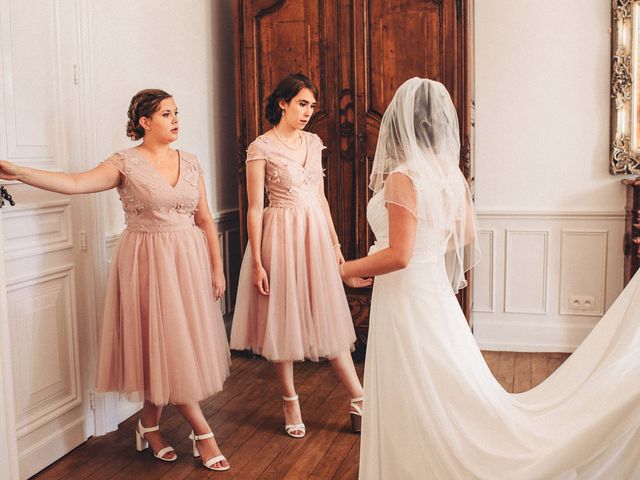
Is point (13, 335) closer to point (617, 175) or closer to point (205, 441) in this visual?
point (205, 441)

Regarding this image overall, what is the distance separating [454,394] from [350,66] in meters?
2.40

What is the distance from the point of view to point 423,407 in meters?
2.25

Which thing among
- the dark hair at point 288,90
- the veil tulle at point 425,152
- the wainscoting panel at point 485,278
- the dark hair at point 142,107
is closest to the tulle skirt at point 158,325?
the dark hair at point 142,107

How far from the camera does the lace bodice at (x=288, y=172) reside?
10.5 ft

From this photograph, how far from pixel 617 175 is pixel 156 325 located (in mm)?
2893

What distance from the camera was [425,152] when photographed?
90.7 inches

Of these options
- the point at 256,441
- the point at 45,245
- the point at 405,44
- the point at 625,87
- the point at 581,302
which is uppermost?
the point at 405,44

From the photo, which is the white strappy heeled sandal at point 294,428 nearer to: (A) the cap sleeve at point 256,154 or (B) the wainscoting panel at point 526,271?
(A) the cap sleeve at point 256,154

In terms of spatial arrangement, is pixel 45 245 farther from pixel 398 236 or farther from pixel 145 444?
pixel 398 236

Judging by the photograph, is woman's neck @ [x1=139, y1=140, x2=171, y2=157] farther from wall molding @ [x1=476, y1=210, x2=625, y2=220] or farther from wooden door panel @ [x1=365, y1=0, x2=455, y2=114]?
wall molding @ [x1=476, y1=210, x2=625, y2=220]

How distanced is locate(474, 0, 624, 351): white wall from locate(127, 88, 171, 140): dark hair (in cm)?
227

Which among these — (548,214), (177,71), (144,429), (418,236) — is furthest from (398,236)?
(548,214)

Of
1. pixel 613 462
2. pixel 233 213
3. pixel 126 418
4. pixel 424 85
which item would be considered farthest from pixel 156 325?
pixel 233 213

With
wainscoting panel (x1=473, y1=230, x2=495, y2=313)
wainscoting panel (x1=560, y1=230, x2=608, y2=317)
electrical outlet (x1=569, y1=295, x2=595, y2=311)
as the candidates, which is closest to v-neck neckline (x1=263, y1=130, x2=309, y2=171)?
wainscoting panel (x1=473, y1=230, x2=495, y2=313)
